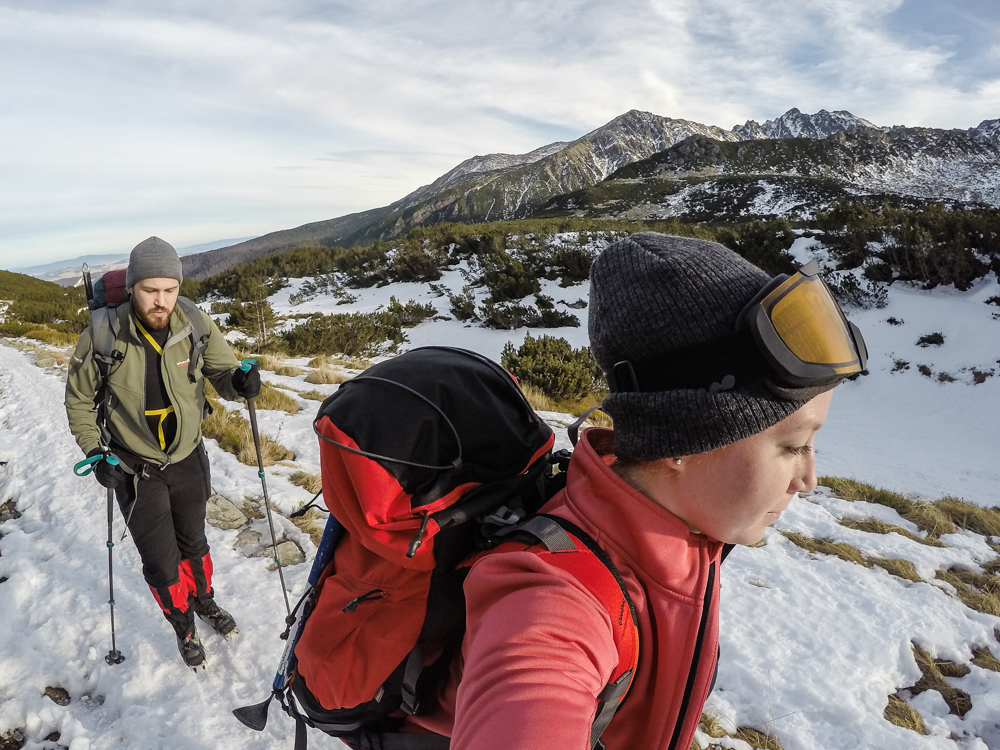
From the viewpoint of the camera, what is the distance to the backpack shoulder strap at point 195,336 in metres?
2.66

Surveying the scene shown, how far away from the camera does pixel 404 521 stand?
3.22 ft

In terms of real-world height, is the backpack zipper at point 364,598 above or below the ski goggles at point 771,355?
below

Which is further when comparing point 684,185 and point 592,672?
point 684,185

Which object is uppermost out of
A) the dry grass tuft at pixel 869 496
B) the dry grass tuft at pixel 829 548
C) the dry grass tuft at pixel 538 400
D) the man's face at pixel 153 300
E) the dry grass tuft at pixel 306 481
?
the man's face at pixel 153 300

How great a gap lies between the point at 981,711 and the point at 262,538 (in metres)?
4.15

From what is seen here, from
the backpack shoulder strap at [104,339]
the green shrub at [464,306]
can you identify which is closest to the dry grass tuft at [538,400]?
the backpack shoulder strap at [104,339]

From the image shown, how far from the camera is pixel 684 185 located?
34.7m

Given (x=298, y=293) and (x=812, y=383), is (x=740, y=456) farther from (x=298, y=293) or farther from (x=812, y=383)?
(x=298, y=293)

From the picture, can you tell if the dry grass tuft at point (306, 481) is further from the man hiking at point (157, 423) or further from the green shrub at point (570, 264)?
the green shrub at point (570, 264)

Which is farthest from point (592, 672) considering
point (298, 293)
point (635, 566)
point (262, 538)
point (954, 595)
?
point (298, 293)

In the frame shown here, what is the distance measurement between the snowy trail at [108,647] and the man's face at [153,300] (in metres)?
1.71

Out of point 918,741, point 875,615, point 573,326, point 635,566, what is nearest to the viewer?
point 635,566

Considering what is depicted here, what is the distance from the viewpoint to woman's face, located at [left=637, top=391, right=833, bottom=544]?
88cm

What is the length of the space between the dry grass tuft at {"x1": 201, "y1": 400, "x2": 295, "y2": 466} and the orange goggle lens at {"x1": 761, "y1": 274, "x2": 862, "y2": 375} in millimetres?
→ 4652
